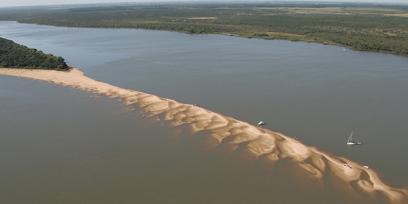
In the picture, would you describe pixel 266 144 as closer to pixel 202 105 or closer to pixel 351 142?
pixel 351 142

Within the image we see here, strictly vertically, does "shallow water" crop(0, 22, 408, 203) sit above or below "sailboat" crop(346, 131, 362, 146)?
below

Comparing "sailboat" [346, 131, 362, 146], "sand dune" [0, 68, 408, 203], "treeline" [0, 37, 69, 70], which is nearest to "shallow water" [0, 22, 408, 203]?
"sailboat" [346, 131, 362, 146]

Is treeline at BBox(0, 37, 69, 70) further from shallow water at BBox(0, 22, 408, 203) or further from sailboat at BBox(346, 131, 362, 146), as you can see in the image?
sailboat at BBox(346, 131, 362, 146)

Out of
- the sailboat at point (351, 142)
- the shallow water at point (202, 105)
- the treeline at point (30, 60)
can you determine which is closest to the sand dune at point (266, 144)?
the shallow water at point (202, 105)

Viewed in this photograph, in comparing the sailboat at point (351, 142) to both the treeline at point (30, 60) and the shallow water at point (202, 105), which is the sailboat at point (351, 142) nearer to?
the shallow water at point (202, 105)

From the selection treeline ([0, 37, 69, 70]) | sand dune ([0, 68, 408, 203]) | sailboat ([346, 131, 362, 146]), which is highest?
sailboat ([346, 131, 362, 146])

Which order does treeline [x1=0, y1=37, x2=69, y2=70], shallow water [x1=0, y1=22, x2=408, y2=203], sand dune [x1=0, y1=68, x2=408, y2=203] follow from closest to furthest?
sand dune [x1=0, y1=68, x2=408, y2=203] → shallow water [x1=0, y1=22, x2=408, y2=203] → treeline [x1=0, y1=37, x2=69, y2=70]
